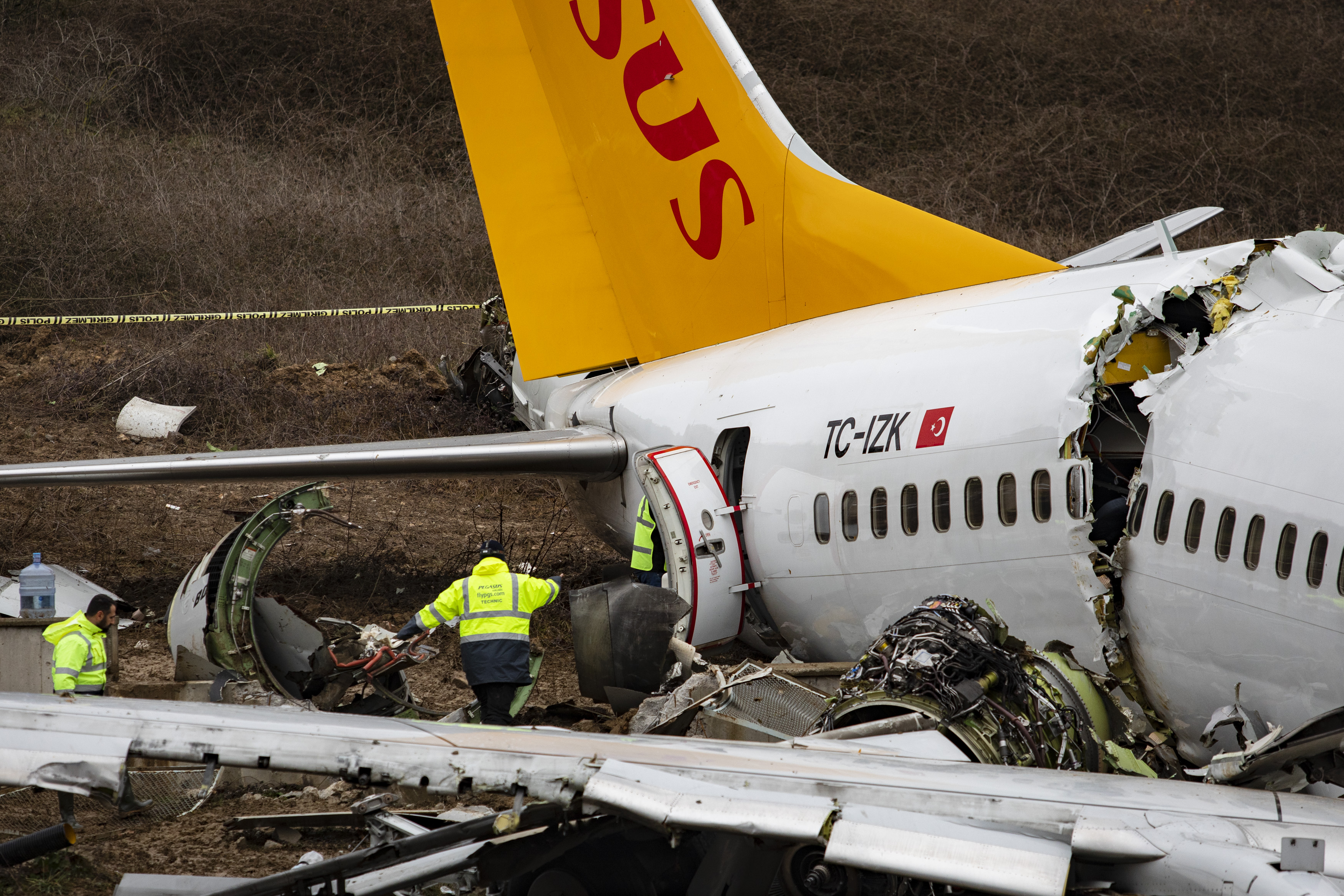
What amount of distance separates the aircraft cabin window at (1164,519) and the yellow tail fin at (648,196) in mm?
3290

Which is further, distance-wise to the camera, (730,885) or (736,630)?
(736,630)

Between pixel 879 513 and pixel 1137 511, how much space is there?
2.03m

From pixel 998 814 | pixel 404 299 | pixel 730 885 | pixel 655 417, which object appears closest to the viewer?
pixel 998 814

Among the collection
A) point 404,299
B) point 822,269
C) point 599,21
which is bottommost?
point 404,299

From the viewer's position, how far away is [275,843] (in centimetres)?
739

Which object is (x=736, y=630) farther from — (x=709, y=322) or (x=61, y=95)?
(x=61, y=95)

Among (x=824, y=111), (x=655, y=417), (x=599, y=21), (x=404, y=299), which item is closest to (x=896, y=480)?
(x=655, y=417)

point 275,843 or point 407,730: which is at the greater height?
point 407,730

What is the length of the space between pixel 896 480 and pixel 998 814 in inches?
160

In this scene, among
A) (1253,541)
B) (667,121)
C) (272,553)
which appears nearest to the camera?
(1253,541)

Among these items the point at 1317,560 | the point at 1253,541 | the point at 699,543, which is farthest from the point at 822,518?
the point at 1317,560

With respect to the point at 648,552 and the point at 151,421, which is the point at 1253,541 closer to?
the point at 648,552

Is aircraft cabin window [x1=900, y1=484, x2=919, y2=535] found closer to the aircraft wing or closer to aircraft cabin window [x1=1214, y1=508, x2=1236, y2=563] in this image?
aircraft cabin window [x1=1214, y1=508, x2=1236, y2=563]

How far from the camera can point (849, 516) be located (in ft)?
28.5
